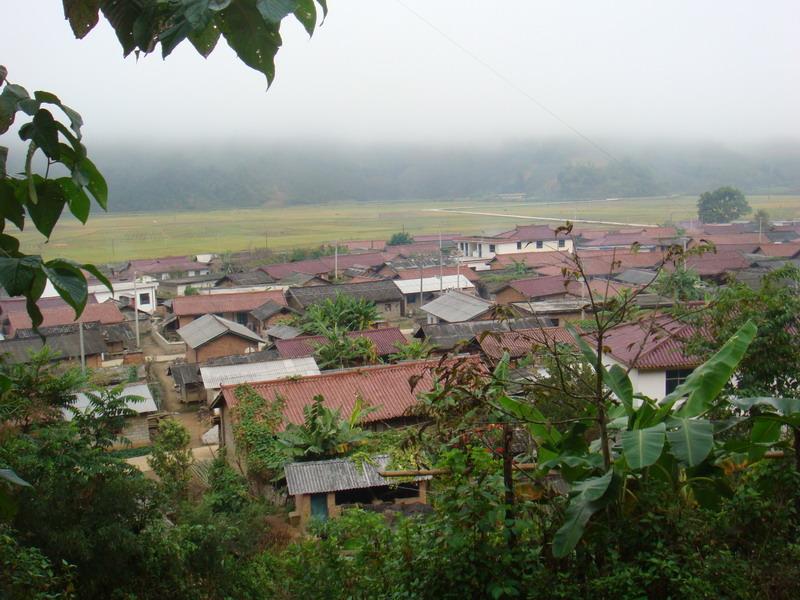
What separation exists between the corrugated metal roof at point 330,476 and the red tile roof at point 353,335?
25.6 ft

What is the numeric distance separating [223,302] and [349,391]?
14486 mm

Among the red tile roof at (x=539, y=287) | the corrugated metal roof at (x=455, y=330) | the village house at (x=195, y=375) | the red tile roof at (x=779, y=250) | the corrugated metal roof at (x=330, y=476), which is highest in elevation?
the red tile roof at (x=779, y=250)

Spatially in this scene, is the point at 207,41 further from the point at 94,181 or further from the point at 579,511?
the point at 579,511

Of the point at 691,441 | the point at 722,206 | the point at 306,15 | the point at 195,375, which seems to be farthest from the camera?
the point at 722,206

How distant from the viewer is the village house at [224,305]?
2491 cm

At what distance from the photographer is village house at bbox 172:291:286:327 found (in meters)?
24.9

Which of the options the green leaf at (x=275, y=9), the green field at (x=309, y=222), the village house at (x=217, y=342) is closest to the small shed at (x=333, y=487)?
the green leaf at (x=275, y=9)

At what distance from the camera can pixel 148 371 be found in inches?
787

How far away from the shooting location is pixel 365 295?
26188mm

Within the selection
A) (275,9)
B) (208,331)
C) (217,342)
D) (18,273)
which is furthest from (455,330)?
(275,9)

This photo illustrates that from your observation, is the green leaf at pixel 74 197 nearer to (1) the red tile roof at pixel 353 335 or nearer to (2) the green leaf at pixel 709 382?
(2) the green leaf at pixel 709 382

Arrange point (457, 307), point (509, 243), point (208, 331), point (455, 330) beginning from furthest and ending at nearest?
point (509, 243), point (457, 307), point (208, 331), point (455, 330)

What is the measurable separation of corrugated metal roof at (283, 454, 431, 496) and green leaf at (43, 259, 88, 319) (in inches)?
320

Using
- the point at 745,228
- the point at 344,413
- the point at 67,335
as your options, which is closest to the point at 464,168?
the point at 745,228
